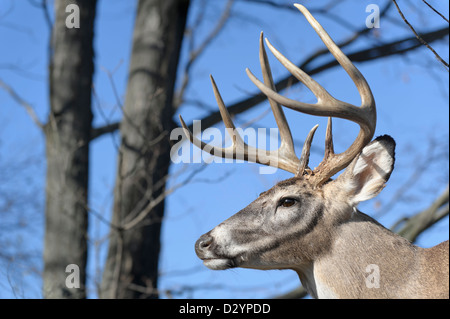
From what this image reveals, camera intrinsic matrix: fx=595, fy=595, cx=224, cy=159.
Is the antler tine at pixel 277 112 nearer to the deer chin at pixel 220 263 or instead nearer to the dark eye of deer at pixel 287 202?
the dark eye of deer at pixel 287 202

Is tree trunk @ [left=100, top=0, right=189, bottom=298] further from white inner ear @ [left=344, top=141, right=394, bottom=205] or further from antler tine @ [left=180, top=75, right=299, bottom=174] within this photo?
white inner ear @ [left=344, top=141, right=394, bottom=205]

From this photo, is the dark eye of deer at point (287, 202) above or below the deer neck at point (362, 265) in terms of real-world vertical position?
above

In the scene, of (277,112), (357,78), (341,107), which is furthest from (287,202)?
(277,112)

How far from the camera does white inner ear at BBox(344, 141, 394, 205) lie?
3.77 meters

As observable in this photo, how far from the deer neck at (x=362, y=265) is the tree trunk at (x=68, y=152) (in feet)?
15.4

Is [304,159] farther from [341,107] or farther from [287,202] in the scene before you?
[341,107]

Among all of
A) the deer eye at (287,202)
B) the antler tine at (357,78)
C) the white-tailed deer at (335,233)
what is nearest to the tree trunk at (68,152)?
the white-tailed deer at (335,233)

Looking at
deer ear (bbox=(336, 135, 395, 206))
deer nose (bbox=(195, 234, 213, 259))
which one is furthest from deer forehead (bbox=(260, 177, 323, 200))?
deer nose (bbox=(195, 234, 213, 259))

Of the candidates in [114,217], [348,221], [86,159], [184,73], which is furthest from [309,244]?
[184,73]

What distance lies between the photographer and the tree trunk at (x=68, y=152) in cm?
783

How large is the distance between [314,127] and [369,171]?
702 millimetres

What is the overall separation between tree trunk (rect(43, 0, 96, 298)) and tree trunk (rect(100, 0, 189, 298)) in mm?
516

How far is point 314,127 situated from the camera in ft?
14.5

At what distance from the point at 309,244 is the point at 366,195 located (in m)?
0.49
